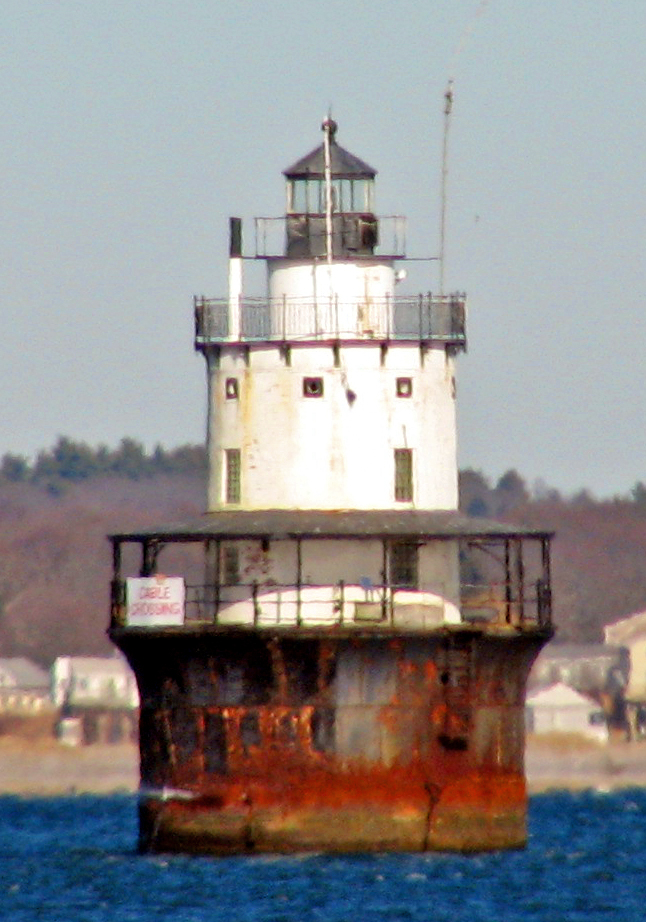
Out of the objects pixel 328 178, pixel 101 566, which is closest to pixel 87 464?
pixel 101 566

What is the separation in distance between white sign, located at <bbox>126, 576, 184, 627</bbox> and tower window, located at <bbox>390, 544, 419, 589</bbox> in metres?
4.23

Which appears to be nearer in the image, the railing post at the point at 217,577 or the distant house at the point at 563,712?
the railing post at the point at 217,577

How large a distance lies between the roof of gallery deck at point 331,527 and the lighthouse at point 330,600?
7cm

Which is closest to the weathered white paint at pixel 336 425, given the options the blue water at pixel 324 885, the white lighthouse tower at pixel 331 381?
the white lighthouse tower at pixel 331 381

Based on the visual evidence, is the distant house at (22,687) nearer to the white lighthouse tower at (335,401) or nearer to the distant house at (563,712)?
the distant house at (563,712)

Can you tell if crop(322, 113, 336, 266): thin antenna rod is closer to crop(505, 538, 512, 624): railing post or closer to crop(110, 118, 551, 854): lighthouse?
crop(110, 118, 551, 854): lighthouse

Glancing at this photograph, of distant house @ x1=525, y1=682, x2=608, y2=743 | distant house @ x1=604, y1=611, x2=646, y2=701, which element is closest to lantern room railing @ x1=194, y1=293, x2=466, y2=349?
distant house @ x1=525, y1=682, x2=608, y2=743

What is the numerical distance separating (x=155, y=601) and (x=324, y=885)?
7.35 m

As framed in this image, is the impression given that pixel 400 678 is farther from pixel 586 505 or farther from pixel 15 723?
pixel 586 505

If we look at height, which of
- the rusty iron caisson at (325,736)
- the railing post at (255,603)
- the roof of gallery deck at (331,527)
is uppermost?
the roof of gallery deck at (331,527)

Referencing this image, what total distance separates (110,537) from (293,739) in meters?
5.50

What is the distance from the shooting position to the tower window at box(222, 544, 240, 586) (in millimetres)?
64750

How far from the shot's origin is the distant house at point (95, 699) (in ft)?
425

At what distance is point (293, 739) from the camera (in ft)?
204
